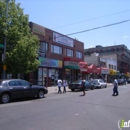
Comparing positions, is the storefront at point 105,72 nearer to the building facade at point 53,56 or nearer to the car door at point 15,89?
the building facade at point 53,56

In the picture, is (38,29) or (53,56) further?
(53,56)

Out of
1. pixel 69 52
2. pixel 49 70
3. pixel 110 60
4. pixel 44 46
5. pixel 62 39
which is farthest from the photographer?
pixel 110 60

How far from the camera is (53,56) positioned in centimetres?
2791

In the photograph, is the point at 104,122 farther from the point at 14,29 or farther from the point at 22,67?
the point at 14,29

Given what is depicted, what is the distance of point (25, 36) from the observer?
16.9m

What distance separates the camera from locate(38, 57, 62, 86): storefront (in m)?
25.2

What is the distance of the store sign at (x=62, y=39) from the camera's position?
1138 inches

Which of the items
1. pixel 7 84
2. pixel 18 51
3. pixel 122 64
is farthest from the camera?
pixel 122 64

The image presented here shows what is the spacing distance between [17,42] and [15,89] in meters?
4.92

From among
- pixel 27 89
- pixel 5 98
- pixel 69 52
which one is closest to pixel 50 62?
pixel 69 52

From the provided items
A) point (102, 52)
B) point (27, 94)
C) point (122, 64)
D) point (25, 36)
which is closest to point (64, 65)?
point (25, 36)

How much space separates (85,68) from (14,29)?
63.0ft

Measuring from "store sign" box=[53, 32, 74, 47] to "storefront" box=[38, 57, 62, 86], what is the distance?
3676 millimetres

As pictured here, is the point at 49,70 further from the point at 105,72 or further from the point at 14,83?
the point at 105,72
